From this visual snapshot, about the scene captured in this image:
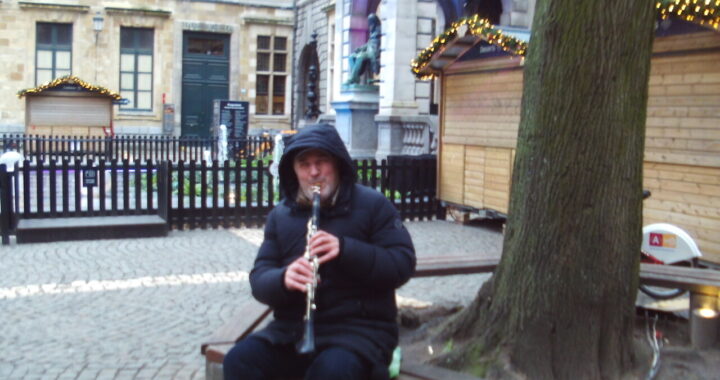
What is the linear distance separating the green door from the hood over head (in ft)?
104

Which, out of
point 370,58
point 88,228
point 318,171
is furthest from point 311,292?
point 370,58

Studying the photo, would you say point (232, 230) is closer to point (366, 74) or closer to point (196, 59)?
point (366, 74)

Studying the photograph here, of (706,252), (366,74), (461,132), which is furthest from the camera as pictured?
(366,74)

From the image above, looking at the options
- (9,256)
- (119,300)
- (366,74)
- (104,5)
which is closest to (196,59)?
(104,5)

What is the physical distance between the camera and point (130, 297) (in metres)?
7.59

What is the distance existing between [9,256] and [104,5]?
26.1m

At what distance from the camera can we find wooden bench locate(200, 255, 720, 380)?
386 cm

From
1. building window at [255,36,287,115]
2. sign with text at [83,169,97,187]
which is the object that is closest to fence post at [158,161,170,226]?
sign with text at [83,169,97,187]

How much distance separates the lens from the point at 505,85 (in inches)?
464

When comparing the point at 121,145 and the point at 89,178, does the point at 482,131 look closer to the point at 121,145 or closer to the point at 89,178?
the point at 89,178

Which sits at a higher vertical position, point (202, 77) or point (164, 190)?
point (202, 77)

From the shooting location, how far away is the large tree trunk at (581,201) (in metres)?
4.26

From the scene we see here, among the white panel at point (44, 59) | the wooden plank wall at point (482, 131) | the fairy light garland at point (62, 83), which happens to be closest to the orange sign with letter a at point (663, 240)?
the wooden plank wall at point (482, 131)

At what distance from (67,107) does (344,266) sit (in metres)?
23.9
